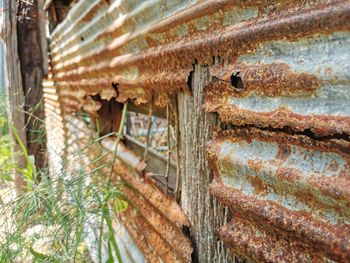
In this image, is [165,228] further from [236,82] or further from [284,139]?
[284,139]

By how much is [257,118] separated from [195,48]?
1.40 feet

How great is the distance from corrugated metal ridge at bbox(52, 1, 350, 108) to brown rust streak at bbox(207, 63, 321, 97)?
60 millimetres

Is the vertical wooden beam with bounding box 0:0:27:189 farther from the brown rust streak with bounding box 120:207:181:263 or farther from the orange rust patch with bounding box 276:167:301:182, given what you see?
the orange rust patch with bounding box 276:167:301:182

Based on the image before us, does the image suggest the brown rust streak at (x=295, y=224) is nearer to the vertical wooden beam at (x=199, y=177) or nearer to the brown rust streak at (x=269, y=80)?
the vertical wooden beam at (x=199, y=177)

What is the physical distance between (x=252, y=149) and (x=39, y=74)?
498 centimetres

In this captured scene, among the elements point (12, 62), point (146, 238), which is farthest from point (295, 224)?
point (12, 62)

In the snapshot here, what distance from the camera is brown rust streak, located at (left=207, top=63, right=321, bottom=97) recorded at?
96 centimetres

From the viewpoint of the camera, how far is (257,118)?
1.11m

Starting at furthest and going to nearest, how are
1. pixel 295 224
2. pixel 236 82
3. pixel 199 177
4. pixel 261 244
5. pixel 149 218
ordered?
pixel 149 218 → pixel 199 177 → pixel 236 82 → pixel 261 244 → pixel 295 224

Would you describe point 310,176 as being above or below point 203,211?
above

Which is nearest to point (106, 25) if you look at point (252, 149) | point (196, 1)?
point (196, 1)

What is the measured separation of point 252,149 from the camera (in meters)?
1.18

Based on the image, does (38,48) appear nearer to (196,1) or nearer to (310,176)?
(196,1)

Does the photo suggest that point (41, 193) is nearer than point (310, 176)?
No
